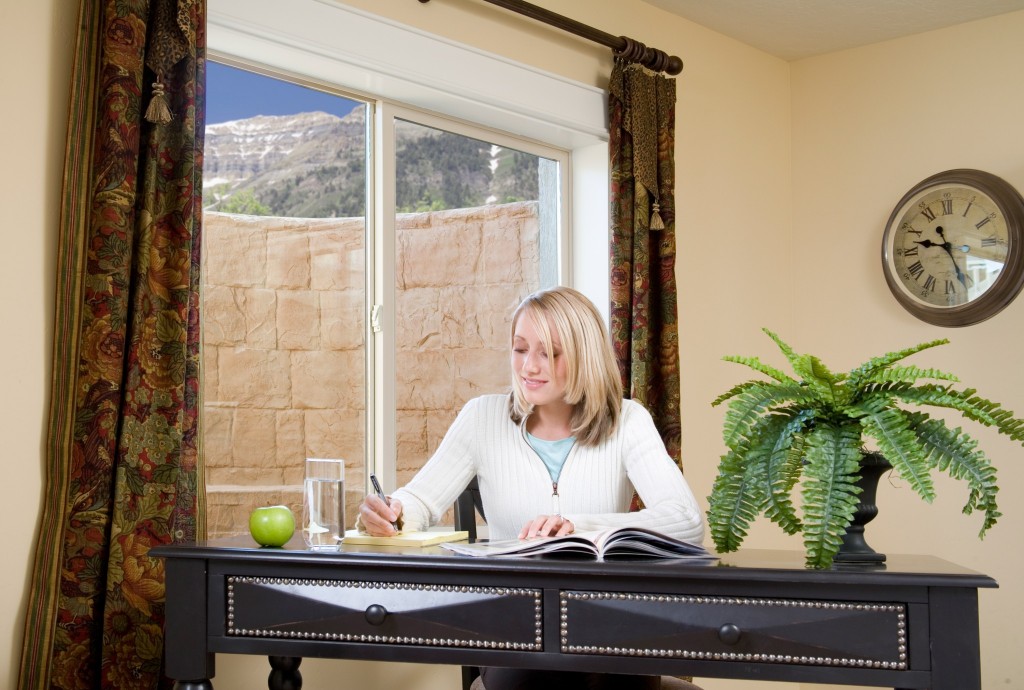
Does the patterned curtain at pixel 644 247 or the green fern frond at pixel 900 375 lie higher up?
the patterned curtain at pixel 644 247

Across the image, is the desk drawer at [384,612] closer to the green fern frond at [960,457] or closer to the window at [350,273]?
the green fern frond at [960,457]

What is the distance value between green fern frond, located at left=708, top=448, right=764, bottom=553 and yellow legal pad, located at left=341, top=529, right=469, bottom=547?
0.55 m

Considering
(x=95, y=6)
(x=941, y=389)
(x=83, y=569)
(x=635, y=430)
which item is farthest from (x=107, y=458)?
(x=941, y=389)

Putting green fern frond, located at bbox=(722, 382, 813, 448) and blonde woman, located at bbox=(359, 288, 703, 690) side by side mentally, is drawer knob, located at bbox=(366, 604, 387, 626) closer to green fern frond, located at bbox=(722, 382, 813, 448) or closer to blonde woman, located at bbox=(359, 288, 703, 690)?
blonde woman, located at bbox=(359, 288, 703, 690)

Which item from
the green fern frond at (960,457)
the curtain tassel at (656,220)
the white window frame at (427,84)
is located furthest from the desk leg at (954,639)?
the curtain tassel at (656,220)

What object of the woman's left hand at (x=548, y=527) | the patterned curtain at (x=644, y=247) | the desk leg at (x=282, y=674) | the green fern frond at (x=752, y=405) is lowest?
the desk leg at (x=282, y=674)

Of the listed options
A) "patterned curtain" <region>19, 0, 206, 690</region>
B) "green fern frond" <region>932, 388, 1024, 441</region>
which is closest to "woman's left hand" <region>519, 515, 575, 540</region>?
"green fern frond" <region>932, 388, 1024, 441</region>

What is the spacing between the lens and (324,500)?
2.00m

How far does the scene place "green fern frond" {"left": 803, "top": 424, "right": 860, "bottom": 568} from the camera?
5.31ft

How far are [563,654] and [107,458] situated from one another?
108cm

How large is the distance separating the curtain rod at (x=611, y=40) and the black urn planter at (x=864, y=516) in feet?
6.37

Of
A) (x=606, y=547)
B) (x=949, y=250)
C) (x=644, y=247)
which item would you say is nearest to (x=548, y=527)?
(x=606, y=547)

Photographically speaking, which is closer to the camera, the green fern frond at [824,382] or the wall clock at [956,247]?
the green fern frond at [824,382]

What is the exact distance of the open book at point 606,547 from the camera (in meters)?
1.74
